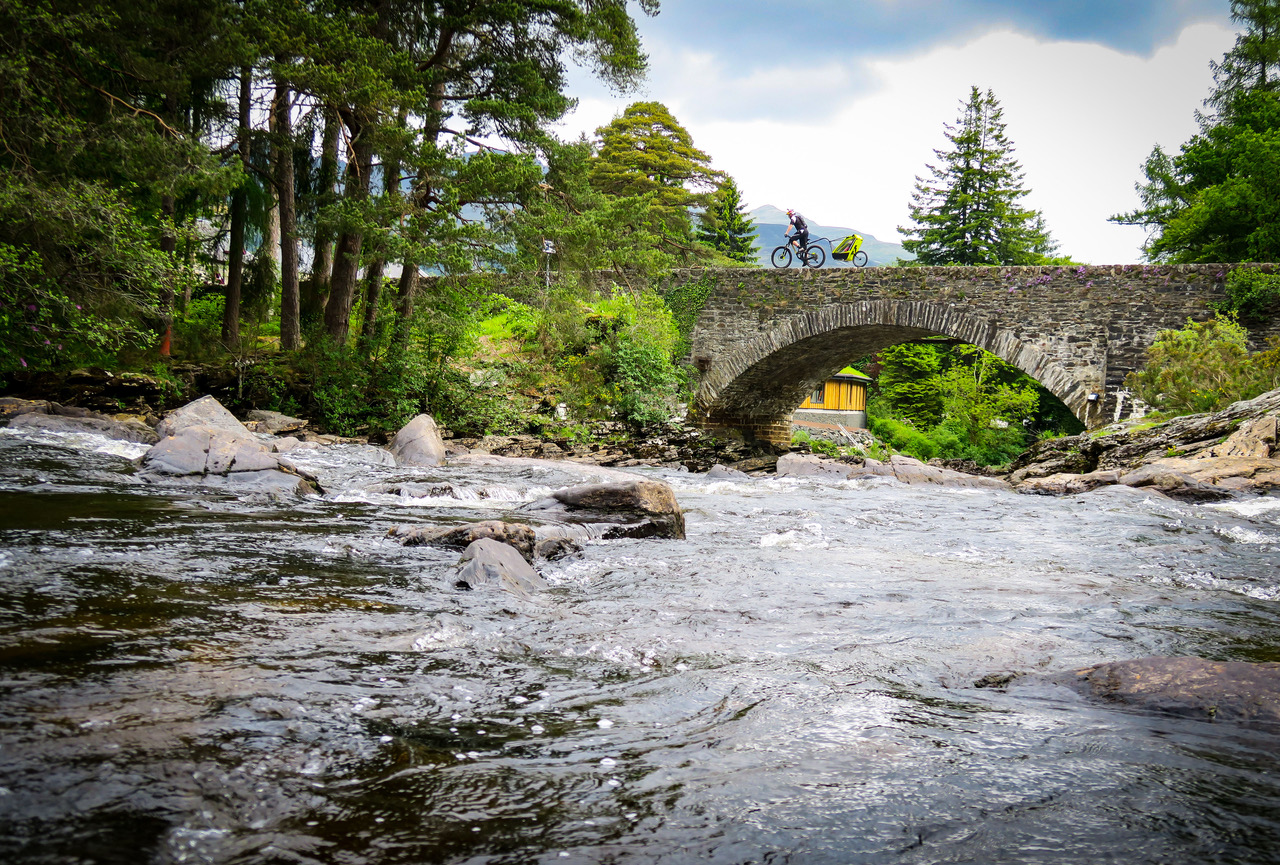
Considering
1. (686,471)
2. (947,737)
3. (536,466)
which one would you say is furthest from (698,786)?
(686,471)

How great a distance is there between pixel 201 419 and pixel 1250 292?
1827cm

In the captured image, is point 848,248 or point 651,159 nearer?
point 848,248

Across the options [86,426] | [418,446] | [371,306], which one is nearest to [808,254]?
[371,306]

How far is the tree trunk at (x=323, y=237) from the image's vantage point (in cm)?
1461

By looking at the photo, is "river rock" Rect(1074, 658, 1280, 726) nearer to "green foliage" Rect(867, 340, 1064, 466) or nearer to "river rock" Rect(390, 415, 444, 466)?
"river rock" Rect(390, 415, 444, 466)

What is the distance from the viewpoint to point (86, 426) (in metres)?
10.6

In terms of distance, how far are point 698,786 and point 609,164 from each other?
35.5 meters

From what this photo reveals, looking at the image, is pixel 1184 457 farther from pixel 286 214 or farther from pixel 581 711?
pixel 286 214

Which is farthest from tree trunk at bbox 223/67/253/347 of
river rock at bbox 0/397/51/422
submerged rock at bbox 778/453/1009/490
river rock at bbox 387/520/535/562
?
river rock at bbox 387/520/535/562

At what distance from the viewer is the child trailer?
72.2ft

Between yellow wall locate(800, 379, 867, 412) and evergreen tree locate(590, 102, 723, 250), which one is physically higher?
evergreen tree locate(590, 102, 723, 250)

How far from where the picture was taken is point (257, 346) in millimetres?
16531

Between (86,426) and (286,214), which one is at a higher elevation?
(286,214)

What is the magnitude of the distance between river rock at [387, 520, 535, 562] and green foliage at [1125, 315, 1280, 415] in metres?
14.7
